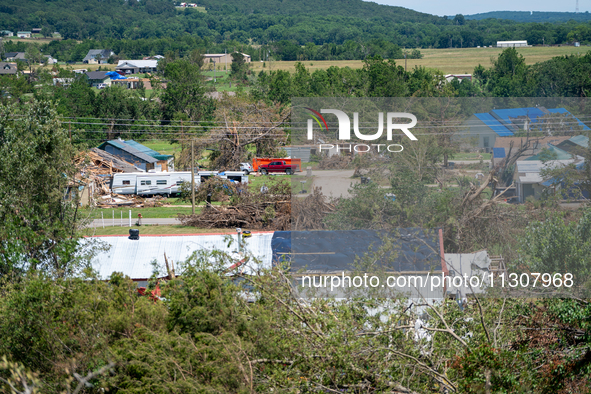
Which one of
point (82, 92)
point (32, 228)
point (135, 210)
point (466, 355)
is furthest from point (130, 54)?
point (466, 355)

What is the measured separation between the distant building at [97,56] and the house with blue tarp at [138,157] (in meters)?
108

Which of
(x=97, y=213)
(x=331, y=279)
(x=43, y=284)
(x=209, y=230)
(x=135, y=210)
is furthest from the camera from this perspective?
(x=135, y=210)

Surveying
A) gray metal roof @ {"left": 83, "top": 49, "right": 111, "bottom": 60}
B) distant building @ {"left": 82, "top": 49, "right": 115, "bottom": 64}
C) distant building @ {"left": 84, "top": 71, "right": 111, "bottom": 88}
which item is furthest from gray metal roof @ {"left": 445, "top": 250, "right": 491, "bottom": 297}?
gray metal roof @ {"left": 83, "top": 49, "right": 111, "bottom": 60}

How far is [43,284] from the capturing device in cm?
925

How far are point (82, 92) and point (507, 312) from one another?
4985 centimetres

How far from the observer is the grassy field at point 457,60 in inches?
3108

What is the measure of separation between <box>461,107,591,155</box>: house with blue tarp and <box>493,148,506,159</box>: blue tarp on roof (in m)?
0.03

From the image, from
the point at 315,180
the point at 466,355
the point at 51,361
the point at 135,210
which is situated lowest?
the point at 135,210

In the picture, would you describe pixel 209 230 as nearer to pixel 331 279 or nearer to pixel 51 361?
pixel 331 279

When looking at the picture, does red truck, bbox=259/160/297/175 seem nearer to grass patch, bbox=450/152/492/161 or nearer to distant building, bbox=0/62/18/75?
grass patch, bbox=450/152/492/161

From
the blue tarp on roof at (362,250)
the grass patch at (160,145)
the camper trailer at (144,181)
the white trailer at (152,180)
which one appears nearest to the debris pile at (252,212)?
the white trailer at (152,180)

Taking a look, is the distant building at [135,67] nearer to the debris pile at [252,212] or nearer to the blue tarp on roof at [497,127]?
the debris pile at [252,212]

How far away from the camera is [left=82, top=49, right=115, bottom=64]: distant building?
137m

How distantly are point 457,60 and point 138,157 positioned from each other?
7424 centimetres
